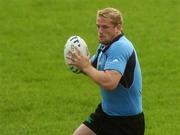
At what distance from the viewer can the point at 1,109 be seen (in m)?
12.1

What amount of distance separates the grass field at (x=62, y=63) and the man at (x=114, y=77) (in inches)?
109

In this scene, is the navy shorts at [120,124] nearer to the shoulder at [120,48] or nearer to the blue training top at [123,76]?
the blue training top at [123,76]

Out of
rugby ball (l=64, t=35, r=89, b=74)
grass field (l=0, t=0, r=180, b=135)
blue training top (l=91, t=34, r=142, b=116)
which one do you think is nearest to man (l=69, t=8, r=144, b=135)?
blue training top (l=91, t=34, r=142, b=116)

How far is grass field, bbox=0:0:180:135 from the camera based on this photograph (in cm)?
1162

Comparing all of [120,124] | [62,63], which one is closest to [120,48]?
[120,124]

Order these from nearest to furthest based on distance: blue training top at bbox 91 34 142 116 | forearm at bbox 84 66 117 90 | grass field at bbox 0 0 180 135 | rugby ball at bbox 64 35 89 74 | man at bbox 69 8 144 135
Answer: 1. forearm at bbox 84 66 117 90
2. man at bbox 69 8 144 135
3. blue training top at bbox 91 34 142 116
4. rugby ball at bbox 64 35 89 74
5. grass field at bbox 0 0 180 135

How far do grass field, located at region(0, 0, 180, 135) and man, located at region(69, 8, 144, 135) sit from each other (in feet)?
9.09

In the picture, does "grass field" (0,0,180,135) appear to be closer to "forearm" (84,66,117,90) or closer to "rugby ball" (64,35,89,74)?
"rugby ball" (64,35,89,74)

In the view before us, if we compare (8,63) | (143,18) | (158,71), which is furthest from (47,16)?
(158,71)

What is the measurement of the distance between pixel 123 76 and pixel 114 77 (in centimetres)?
32

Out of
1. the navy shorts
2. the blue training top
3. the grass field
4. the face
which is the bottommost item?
the grass field

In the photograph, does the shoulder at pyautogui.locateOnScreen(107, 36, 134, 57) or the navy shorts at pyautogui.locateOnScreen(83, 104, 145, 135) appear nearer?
the shoulder at pyautogui.locateOnScreen(107, 36, 134, 57)

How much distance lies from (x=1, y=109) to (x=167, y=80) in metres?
3.82

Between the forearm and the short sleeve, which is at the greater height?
the short sleeve
